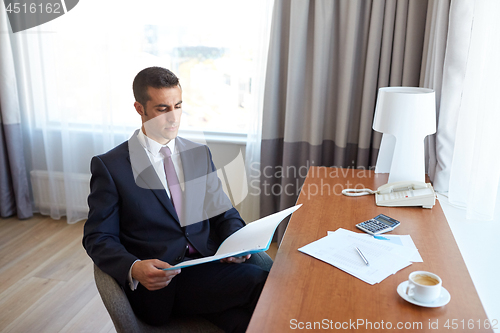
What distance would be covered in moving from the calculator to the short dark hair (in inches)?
32.6

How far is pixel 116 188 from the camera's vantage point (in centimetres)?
142

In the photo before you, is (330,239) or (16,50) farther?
(16,50)

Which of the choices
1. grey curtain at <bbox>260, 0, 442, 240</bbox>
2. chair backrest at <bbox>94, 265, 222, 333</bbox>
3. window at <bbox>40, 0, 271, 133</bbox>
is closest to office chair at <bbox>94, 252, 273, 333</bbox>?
chair backrest at <bbox>94, 265, 222, 333</bbox>

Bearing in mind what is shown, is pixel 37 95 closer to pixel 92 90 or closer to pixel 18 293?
pixel 92 90

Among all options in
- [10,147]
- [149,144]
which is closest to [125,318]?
[149,144]

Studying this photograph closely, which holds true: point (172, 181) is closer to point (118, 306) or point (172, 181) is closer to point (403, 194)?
point (118, 306)

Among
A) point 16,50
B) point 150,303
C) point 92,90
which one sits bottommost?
point 150,303

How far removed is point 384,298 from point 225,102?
83.9 inches

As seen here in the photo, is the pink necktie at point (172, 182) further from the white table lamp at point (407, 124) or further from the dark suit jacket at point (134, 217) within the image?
the white table lamp at point (407, 124)

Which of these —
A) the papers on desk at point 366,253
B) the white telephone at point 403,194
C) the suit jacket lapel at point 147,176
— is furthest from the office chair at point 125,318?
the white telephone at point 403,194

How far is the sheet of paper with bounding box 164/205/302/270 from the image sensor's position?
3.69 feet

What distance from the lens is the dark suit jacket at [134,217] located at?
4.39 ft

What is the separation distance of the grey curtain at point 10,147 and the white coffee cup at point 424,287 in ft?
9.87

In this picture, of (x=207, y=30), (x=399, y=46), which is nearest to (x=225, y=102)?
(x=207, y=30)
